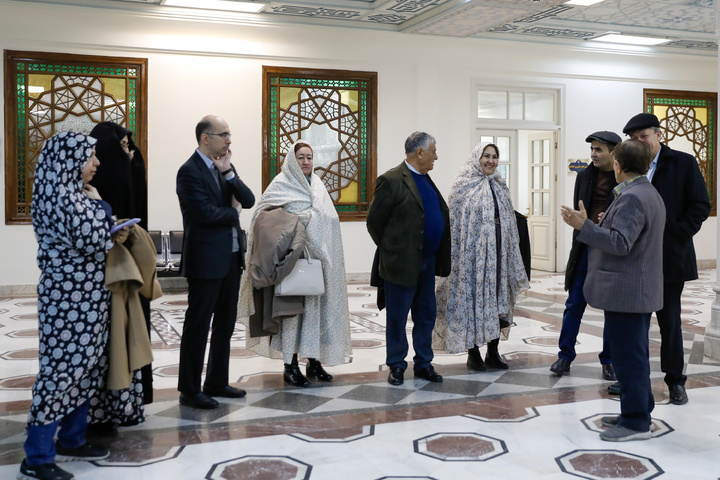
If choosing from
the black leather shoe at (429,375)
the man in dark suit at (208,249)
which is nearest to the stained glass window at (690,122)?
the black leather shoe at (429,375)

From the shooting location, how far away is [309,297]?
425 cm

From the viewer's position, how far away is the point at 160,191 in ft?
30.0

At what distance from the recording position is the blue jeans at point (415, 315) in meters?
Result: 4.34

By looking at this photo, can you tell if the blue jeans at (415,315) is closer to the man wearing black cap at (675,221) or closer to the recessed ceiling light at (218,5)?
the man wearing black cap at (675,221)

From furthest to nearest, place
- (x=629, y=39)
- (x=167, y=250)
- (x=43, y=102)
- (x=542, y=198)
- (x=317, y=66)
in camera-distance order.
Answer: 1. (x=542, y=198)
2. (x=629, y=39)
3. (x=317, y=66)
4. (x=167, y=250)
5. (x=43, y=102)

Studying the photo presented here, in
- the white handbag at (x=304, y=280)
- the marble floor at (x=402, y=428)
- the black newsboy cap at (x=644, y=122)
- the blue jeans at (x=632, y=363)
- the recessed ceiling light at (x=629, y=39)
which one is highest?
the recessed ceiling light at (x=629, y=39)

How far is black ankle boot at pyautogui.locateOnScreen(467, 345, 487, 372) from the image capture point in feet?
15.6

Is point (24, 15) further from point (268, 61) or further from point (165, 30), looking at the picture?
point (268, 61)

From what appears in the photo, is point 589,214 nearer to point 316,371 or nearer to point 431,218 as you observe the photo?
point 431,218

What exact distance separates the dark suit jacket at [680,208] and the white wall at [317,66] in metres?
6.32

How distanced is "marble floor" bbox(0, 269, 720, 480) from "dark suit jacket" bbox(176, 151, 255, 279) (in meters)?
0.76

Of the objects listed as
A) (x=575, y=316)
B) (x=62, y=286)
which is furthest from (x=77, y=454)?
(x=575, y=316)

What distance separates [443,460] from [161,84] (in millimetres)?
7203

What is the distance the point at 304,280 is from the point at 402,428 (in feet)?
3.38
